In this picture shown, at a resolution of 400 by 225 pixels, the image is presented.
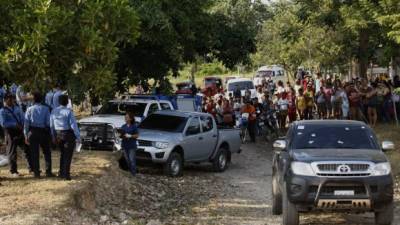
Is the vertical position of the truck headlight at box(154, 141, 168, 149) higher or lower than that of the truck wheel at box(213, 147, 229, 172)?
higher

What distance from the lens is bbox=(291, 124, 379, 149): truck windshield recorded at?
11.4m

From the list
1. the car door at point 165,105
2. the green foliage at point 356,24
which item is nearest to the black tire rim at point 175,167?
the car door at point 165,105

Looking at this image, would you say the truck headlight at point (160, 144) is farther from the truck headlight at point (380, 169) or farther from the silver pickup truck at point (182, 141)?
the truck headlight at point (380, 169)

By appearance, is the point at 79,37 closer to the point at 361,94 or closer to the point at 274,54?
the point at 361,94

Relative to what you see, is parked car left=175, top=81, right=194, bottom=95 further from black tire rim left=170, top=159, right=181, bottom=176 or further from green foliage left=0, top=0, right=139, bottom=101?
green foliage left=0, top=0, right=139, bottom=101

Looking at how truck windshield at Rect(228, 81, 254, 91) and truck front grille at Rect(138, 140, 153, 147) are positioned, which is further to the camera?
truck windshield at Rect(228, 81, 254, 91)

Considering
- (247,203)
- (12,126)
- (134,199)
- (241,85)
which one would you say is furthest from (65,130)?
(241,85)

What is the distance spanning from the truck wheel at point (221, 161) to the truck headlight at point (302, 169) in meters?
9.00

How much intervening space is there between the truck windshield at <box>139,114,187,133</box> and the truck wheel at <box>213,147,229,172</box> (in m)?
A: 1.89

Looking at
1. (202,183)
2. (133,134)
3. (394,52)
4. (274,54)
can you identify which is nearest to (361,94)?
(394,52)

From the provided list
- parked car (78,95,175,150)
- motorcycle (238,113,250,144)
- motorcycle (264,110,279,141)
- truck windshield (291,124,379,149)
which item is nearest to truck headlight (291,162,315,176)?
truck windshield (291,124,379,149)

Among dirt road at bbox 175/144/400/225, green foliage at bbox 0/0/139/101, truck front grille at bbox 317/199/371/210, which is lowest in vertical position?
dirt road at bbox 175/144/400/225

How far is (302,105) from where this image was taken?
27.2 m

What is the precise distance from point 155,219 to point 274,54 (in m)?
47.9
